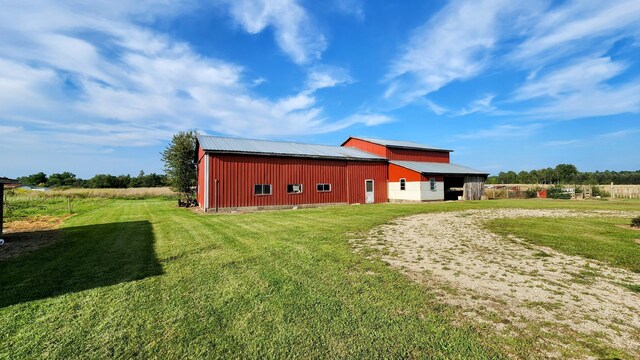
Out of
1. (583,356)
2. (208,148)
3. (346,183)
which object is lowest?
(583,356)

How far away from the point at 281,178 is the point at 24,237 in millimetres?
14929

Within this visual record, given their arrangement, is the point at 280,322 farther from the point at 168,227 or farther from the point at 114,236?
the point at 168,227

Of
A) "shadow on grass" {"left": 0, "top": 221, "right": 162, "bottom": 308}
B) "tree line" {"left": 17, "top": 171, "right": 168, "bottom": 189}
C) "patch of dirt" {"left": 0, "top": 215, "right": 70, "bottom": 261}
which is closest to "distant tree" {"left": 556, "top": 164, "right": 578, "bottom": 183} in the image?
"shadow on grass" {"left": 0, "top": 221, "right": 162, "bottom": 308}

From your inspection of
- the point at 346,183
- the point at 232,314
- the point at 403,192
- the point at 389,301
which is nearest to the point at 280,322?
the point at 232,314

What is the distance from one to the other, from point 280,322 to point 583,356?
3.65 m

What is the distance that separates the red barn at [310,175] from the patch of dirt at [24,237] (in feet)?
28.7

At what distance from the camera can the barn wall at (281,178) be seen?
2064 cm

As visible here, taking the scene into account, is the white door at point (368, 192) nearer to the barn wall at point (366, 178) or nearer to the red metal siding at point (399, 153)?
the barn wall at point (366, 178)

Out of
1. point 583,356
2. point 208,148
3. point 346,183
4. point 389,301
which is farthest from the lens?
point 346,183

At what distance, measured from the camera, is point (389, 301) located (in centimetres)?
463

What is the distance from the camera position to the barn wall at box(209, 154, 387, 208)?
20.6 meters

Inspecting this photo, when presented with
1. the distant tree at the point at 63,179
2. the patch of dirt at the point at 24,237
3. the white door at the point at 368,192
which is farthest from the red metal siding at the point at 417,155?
the distant tree at the point at 63,179

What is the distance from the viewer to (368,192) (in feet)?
92.4

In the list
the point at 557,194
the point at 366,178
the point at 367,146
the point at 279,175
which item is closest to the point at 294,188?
the point at 279,175
